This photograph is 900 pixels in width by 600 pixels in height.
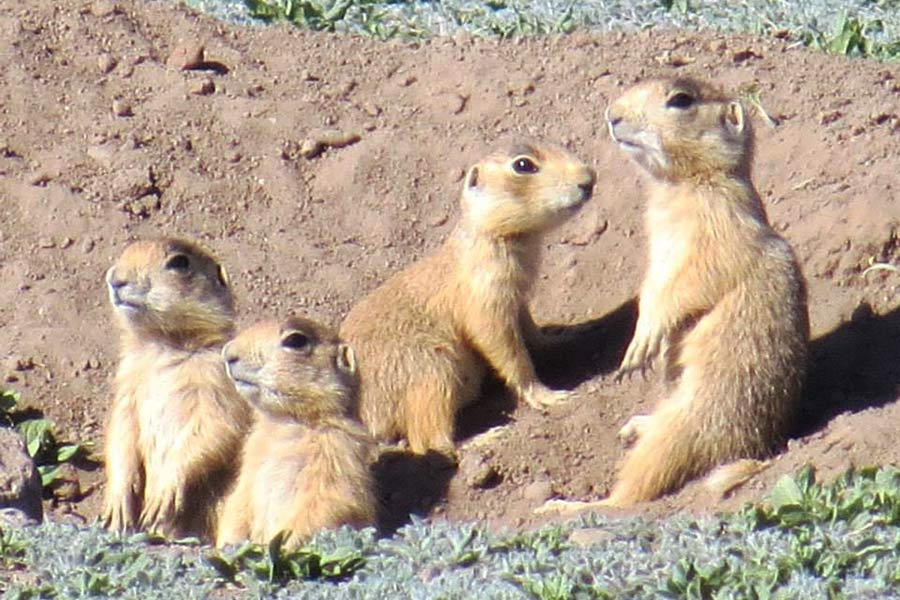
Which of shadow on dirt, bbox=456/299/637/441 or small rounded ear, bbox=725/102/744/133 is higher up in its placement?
small rounded ear, bbox=725/102/744/133

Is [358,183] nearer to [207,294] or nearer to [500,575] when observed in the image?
[207,294]

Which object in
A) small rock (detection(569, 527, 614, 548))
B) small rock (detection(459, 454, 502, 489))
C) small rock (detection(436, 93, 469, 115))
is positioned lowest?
small rock (detection(459, 454, 502, 489))

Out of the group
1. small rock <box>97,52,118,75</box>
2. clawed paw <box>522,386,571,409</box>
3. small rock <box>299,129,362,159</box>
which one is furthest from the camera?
small rock <box>97,52,118,75</box>

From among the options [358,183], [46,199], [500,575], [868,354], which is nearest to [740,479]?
[868,354]

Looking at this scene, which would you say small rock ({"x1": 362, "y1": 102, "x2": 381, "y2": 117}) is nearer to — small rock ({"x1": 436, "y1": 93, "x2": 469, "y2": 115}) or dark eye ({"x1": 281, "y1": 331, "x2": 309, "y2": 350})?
small rock ({"x1": 436, "y1": 93, "x2": 469, "y2": 115})

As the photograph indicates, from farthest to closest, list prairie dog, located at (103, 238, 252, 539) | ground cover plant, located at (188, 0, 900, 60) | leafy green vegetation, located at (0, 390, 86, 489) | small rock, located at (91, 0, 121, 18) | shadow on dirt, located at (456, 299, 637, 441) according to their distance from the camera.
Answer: ground cover plant, located at (188, 0, 900, 60), small rock, located at (91, 0, 121, 18), shadow on dirt, located at (456, 299, 637, 441), leafy green vegetation, located at (0, 390, 86, 489), prairie dog, located at (103, 238, 252, 539)

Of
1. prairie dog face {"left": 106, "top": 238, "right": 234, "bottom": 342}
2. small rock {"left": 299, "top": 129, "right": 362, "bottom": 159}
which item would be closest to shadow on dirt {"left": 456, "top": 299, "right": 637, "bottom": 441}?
prairie dog face {"left": 106, "top": 238, "right": 234, "bottom": 342}

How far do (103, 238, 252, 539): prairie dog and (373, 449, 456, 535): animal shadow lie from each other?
28.4 inches

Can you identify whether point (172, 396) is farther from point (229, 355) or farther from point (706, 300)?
point (706, 300)

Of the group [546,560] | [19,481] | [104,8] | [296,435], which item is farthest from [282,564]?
[104,8]

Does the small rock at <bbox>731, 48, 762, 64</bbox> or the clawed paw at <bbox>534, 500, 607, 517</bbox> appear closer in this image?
the clawed paw at <bbox>534, 500, 607, 517</bbox>

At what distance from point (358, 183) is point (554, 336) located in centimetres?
132

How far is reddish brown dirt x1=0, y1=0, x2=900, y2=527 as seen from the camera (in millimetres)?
8461

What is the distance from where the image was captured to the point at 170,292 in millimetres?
7805
